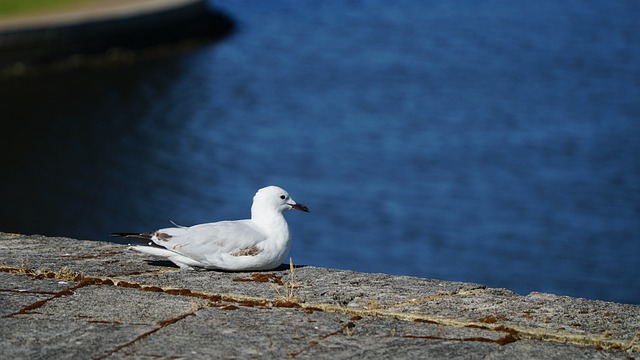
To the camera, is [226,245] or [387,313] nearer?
[387,313]

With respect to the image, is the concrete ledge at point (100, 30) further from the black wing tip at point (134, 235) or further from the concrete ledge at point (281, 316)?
the concrete ledge at point (281, 316)

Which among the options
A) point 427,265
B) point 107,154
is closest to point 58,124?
point 107,154

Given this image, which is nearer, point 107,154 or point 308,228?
point 308,228

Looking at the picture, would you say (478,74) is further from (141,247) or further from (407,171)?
(141,247)

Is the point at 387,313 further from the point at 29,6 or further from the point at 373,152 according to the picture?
the point at 29,6

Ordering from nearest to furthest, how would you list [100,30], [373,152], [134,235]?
[134,235]
[373,152]
[100,30]

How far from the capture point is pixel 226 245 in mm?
5332

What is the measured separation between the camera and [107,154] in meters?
20.6

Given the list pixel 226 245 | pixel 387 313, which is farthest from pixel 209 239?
pixel 387 313

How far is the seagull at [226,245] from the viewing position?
5316 millimetres

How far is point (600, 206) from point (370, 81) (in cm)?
977

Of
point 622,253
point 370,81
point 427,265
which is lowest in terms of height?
point 427,265

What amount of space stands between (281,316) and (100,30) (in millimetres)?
23521

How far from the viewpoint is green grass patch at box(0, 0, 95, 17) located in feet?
89.0
